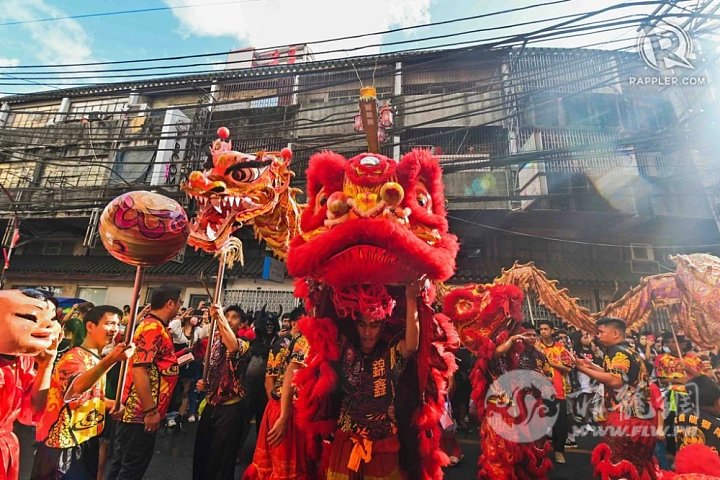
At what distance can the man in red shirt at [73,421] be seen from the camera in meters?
2.69

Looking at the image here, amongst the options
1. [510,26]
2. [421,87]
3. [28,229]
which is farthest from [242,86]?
[510,26]

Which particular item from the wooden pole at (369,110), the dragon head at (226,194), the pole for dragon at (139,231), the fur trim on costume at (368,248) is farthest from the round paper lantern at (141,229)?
the wooden pole at (369,110)

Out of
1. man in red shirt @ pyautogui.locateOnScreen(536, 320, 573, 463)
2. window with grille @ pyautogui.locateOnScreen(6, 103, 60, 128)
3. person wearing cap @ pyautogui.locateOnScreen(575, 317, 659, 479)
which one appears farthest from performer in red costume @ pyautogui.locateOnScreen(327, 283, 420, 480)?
window with grille @ pyautogui.locateOnScreen(6, 103, 60, 128)

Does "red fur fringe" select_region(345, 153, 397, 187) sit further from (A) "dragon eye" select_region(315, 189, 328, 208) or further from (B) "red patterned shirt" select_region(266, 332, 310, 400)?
(B) "red patterned shirt" select_region(266, 332, 310, 400)

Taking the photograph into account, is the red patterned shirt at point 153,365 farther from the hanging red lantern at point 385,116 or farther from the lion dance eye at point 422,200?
the hanging red lantern at point 385,116

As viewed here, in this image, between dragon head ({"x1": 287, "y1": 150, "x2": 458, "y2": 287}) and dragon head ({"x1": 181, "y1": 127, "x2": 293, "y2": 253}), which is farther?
dragon head ({"x1": 181, "y1": 127, "x2": 293, "y2": 253})

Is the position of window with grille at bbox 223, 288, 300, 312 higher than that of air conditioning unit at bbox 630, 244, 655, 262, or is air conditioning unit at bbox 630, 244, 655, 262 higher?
air conditioning unit at bbox 630, 244, 655, 262

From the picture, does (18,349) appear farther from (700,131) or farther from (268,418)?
(700,131)

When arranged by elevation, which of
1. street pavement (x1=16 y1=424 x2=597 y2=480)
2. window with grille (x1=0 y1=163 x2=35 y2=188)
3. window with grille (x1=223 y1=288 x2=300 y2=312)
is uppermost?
window with grille (x1=0 y1=163 x2=35 y2=188)

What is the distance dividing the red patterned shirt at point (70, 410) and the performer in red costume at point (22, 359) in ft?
2.04

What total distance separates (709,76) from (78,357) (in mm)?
10685

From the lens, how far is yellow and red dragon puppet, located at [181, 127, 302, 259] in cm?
352

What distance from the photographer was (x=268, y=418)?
10.6ft

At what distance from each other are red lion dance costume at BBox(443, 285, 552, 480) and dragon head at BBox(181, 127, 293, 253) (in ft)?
7.84
